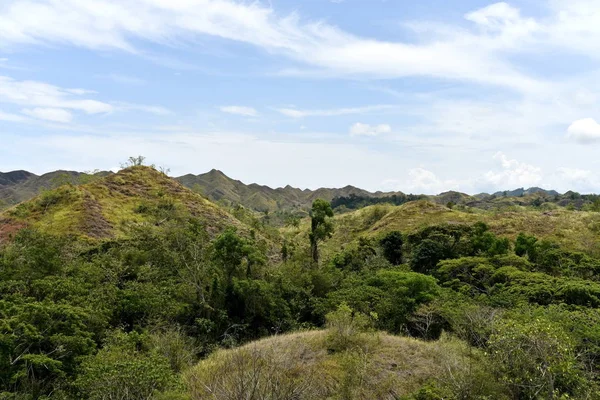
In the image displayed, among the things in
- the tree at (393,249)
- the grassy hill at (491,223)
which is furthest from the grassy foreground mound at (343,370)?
the grassy hill at (491,223)

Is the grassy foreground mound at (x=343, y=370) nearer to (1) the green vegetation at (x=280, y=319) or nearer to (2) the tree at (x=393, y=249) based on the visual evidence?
(1) the green vegetation at (x=280, y=319)

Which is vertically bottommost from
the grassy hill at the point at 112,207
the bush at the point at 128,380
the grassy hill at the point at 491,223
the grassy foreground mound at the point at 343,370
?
the grassy foreground mound at the point at 343,370

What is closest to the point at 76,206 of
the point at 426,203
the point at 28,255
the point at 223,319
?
the point at 28,255

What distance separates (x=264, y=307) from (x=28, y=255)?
53.9ft

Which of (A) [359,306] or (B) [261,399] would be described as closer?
(B) [261,399]

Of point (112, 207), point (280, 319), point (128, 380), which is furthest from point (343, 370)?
point (112, 207)

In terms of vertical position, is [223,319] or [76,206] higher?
[76,206]

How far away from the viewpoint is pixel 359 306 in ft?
93.5

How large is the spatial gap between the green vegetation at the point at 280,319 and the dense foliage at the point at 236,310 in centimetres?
10

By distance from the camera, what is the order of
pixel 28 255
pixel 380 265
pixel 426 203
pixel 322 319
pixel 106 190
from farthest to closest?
pixel 426 203
pixel 106 190
pixel 380 265
pixel 322 319
pixel 28 255

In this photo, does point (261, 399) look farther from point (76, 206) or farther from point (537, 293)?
point (76, 206)

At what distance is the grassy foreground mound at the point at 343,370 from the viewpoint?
14977mm

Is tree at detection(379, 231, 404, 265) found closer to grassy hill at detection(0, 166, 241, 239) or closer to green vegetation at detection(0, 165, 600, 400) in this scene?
green vegetation at detection(0, 165, 600, 400)

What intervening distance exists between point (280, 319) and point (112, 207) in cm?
3957
